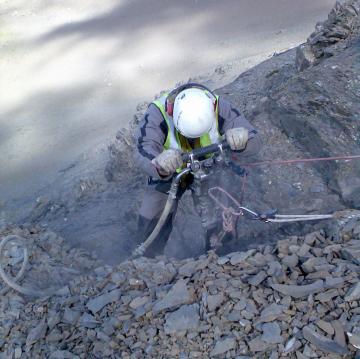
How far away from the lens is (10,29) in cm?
1836

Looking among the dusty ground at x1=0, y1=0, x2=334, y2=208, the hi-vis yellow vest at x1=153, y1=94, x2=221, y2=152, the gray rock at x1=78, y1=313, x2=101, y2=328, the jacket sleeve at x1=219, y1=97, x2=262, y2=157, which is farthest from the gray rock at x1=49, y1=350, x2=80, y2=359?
the dusty ground at x1=0, y1=0, x2=334, y2=208

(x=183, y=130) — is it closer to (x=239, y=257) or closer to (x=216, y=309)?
(x=239, y=257)

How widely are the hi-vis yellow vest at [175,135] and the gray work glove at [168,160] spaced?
0.33 metres

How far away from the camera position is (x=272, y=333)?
3139mm

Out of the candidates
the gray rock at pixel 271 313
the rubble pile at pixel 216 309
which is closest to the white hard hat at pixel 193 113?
the rubble pile at pixel 216 309

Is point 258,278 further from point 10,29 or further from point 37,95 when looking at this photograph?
point 10,29

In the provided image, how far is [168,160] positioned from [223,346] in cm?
149

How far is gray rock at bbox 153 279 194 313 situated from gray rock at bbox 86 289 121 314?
16.7 inches

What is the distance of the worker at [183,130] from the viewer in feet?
13.2

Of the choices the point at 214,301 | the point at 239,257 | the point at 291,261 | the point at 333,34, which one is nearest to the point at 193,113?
the point at 239,257

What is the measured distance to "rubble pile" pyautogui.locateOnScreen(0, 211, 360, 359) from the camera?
10.2 ft

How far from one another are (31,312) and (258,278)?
1.97 metres

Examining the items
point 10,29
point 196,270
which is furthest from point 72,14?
point 196,270

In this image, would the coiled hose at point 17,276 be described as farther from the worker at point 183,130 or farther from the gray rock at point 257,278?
the gray rock at point 257,278
